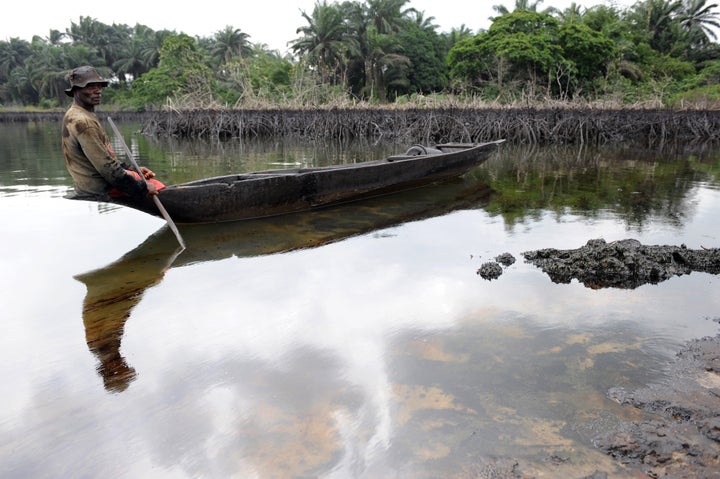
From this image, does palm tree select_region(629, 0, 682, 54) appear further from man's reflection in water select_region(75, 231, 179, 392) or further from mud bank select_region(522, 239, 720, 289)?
man's reflection in water select_region(75, 231, 179, 392)

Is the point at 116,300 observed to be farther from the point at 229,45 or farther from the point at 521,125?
the point at 229,45

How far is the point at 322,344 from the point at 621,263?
2.92m

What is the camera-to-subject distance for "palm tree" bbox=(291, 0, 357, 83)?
34719 mm

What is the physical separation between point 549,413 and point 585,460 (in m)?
0.35

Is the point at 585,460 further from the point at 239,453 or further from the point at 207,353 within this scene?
the point at 207,353

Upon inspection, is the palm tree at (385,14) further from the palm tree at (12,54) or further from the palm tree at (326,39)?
the palm tree at (12,54)

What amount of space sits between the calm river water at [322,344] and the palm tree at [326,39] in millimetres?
30550

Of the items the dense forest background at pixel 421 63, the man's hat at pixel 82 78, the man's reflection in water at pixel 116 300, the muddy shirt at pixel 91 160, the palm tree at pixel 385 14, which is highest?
the palm tree at pixel 385 14

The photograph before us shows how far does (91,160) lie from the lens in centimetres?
482

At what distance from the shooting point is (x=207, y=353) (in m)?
3.26

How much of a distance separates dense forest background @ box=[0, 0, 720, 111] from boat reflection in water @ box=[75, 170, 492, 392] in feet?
42.0

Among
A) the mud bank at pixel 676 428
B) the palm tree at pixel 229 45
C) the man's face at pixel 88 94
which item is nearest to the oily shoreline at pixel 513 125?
the man's face at pixel 88 94

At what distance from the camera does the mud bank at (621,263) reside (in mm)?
4457

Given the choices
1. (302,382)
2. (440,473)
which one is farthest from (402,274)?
(440,473)
